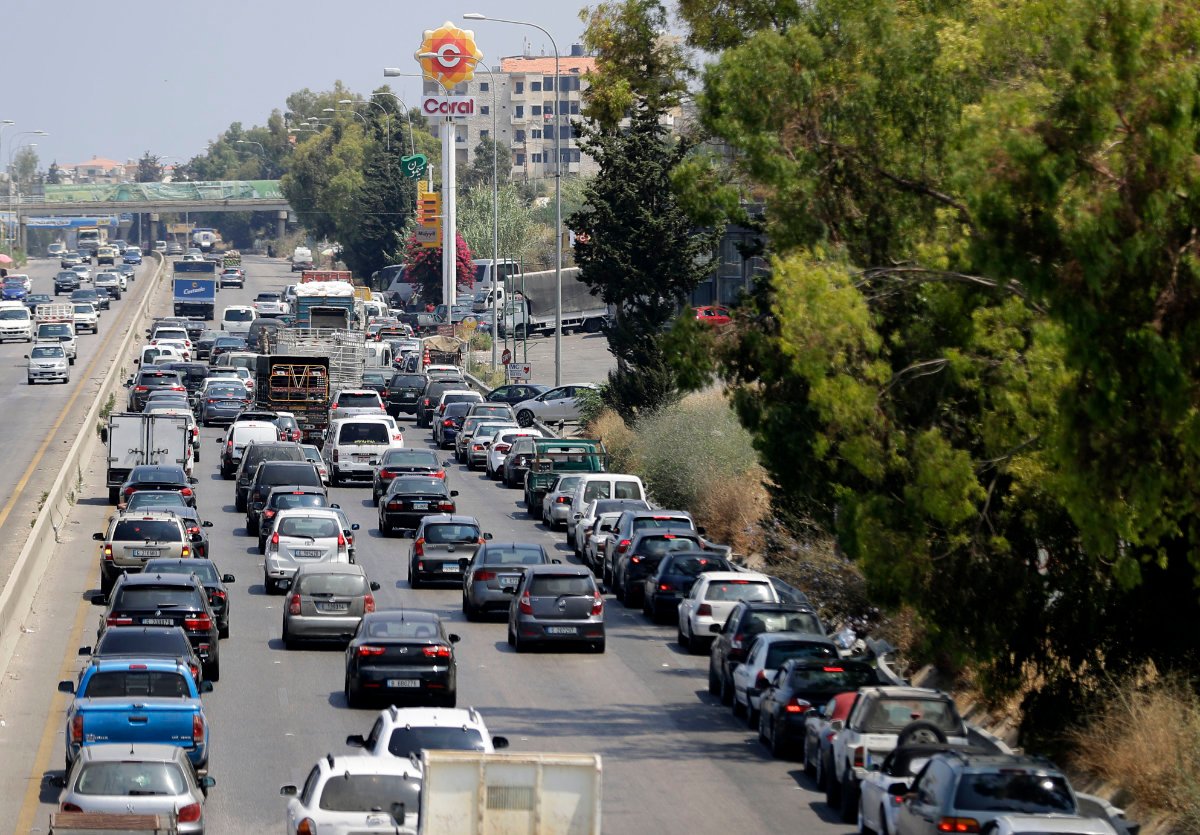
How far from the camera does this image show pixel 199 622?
26.1 m

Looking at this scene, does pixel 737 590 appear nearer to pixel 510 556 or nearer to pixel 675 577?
pixel 675 577

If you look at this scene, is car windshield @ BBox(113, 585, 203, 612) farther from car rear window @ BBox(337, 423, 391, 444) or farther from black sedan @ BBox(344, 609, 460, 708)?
car rear window @ BBox(337, 423, 391, 444)

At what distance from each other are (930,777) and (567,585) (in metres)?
13.2

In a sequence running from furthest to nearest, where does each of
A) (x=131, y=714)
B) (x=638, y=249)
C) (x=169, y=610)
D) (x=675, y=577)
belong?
(x=638, y=249) → (x=675, y=577) → (x=169, y=610) → (x=131, y=714)

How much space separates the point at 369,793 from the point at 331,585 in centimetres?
1244

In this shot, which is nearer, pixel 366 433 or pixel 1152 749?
pixel 1152 749

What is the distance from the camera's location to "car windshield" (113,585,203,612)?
85.7ft

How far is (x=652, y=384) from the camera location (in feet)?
170

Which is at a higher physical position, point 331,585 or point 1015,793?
point 1015,793

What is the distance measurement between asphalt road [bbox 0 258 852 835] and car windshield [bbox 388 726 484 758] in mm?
1595

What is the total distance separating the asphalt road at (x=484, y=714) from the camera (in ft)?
65.3

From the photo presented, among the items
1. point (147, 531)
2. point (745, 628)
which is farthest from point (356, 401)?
point (745, 628)

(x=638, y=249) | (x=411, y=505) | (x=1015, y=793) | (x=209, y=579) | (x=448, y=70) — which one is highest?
(x=448, y=70)

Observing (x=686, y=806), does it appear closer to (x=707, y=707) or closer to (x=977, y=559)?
(x=977, y=559)
